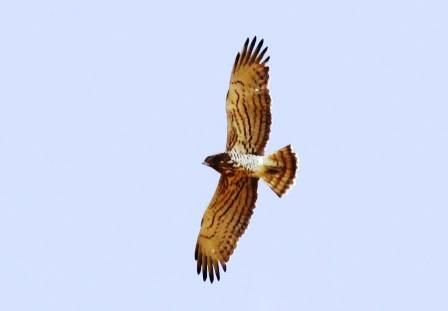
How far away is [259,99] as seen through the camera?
47.8 feet

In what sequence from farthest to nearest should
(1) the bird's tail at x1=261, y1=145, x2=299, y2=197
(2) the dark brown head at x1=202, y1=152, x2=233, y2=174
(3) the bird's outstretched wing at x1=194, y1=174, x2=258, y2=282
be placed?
(3) the bird's outstretched wing at x1=194, y1=174, x2=258, y2=282, (1) the bird's tail at x1=261, y1=145, x2=299, y2=197, (2) the dark brown head at x1=202, y1=152, x2=233, y2=174

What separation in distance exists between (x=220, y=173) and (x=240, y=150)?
42 centimetres

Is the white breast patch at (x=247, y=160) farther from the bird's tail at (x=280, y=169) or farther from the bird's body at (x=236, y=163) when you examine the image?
the bird's tail at (x=280, y=169)

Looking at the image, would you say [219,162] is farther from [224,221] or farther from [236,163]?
[224,221]

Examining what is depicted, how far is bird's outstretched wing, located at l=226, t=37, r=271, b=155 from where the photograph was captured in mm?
14578

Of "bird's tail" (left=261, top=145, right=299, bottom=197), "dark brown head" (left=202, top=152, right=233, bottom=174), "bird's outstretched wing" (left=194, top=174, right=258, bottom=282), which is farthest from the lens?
"bird's outstretched wing" (left=194, top=174, right=258, bottom=282)

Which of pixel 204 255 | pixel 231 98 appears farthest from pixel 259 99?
pixel 204 255

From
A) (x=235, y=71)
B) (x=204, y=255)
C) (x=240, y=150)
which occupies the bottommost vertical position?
(x=204, y=255)

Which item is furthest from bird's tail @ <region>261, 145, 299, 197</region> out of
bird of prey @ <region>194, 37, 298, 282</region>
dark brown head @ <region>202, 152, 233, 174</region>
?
dark brown head @ <region>202, 152, 233, 174</region>

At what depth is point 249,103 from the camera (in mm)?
14570

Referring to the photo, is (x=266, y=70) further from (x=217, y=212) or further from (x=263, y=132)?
(x=217, y=212)

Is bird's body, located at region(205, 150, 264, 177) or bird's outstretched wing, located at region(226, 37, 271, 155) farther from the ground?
bird's outstretched wing, located at region(226, 37, 271, 155)

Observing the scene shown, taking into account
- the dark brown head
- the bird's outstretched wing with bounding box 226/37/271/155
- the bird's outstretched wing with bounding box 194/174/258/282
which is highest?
the bird's outstretched wing with bounding box 226/37/271/155

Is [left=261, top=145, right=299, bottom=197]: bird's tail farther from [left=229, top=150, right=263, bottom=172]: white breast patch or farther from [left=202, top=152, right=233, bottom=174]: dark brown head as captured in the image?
[left=202, top=152, right=233, bottom=174]: dark brown head
